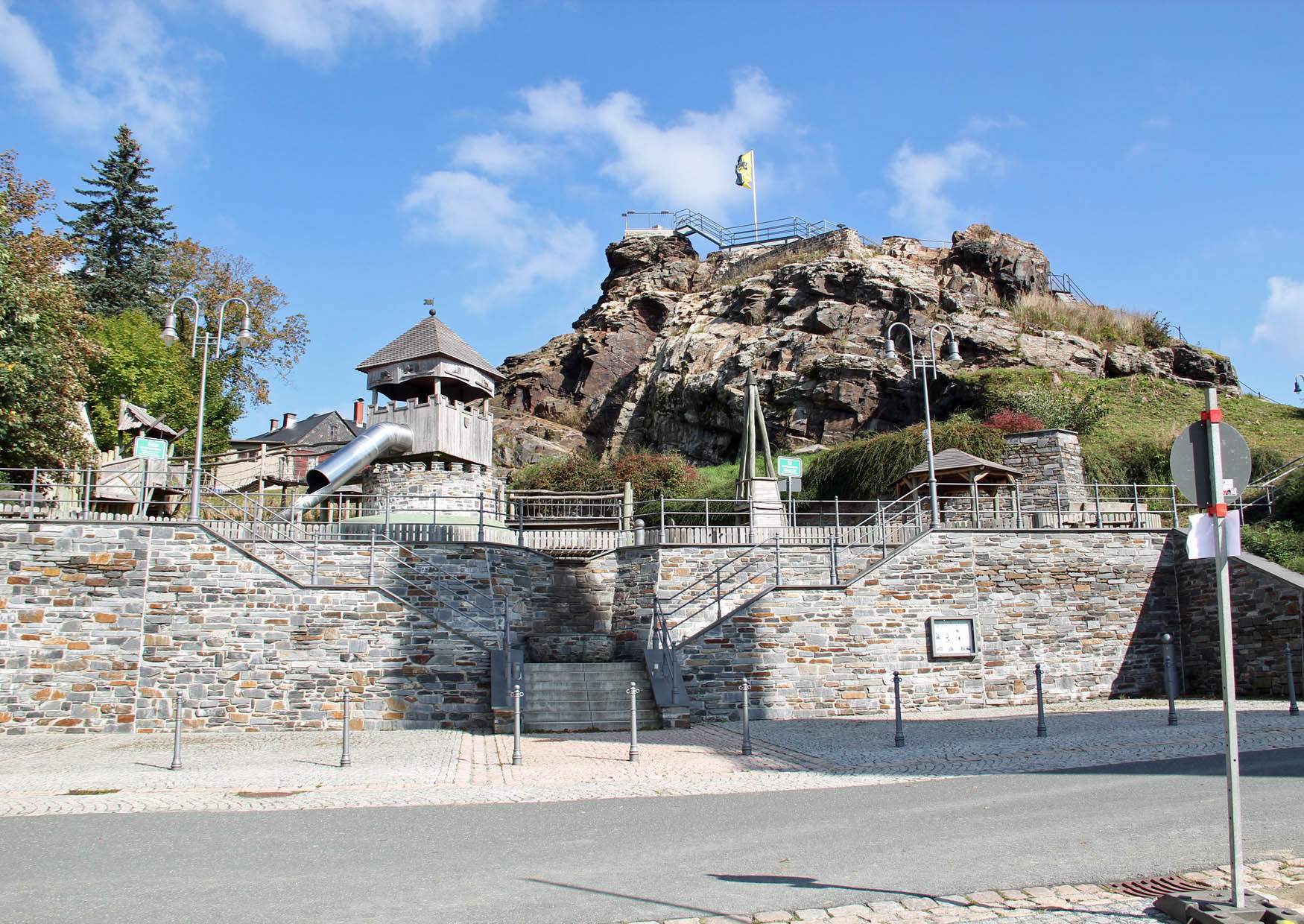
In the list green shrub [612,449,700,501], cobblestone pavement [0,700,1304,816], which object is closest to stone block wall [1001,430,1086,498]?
green shrub [612,449,700,501]

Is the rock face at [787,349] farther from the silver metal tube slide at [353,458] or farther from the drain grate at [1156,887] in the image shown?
the drain grate at [1156,887]

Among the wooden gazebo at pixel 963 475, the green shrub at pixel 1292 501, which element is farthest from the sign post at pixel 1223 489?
the green shrub at pixel 1292 501

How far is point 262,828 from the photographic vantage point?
339 inches

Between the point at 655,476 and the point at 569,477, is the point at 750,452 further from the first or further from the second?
the point at 569,477

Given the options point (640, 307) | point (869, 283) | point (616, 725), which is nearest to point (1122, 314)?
point (869, 283)

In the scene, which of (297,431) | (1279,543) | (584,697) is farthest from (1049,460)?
(297,431)

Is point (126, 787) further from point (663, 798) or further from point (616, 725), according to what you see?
point (616, 725)

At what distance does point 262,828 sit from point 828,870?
5.09m

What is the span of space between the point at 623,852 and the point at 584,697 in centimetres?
928

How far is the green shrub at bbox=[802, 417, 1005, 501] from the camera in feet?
95.6

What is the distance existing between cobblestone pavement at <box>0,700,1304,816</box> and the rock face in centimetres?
2210

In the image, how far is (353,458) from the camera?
87.6 ft

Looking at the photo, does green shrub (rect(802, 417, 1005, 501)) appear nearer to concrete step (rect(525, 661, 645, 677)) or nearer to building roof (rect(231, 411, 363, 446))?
concrete step (rect(525, 661, 645, 677))

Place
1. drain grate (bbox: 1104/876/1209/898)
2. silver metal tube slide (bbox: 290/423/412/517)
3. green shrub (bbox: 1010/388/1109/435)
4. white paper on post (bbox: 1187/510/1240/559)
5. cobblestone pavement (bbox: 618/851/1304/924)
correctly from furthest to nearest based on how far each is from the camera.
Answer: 1. green shrub (bbox: 1010/388/1109/435)
2. silver metal tube slide (bbox: 290/423/412/517)
3. drain grate (bbox: 1104/876/1209/898)
4. cobblestone pavement (bbox: 618/851/1304/924)
5. white paper on post (bbox: 1187/510/1240/559)
